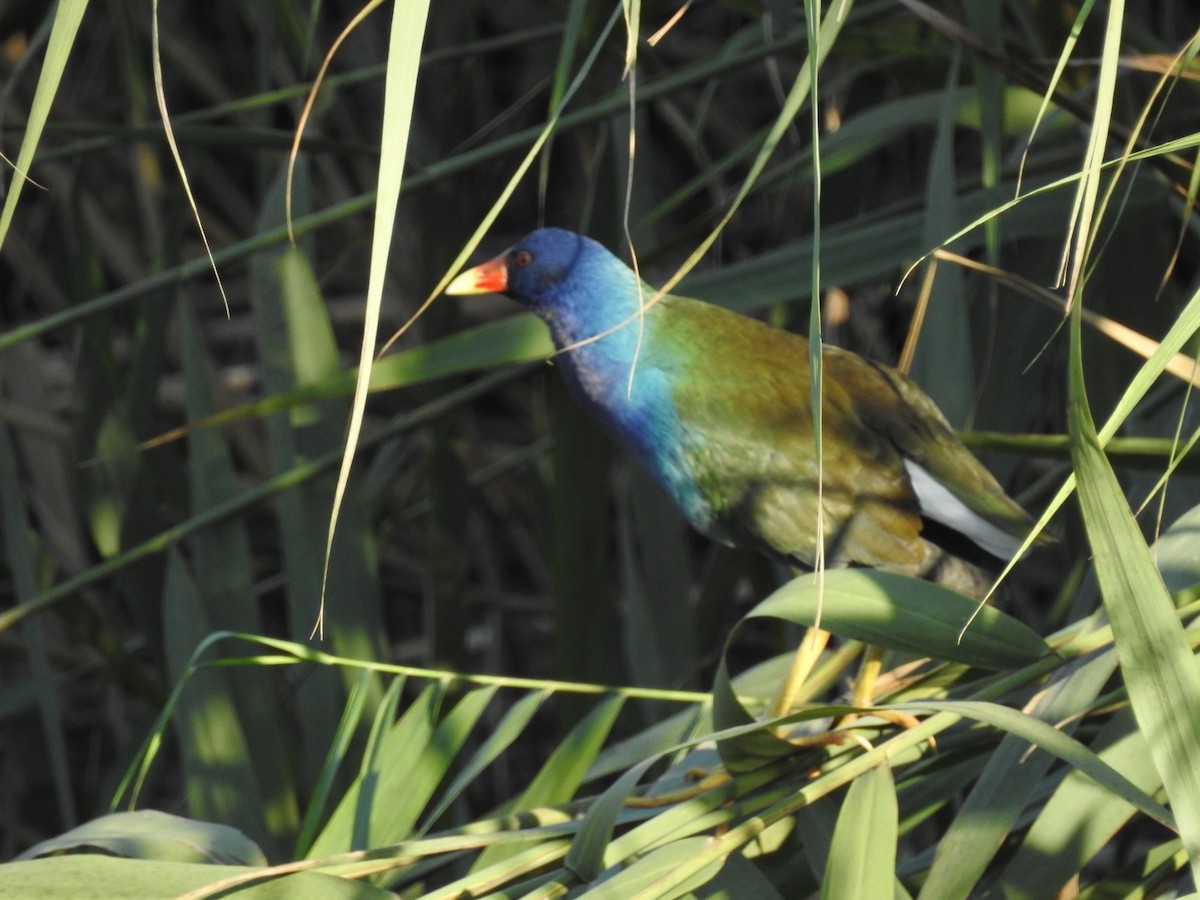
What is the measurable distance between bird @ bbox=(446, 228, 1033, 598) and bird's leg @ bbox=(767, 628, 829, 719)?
0.46 ft

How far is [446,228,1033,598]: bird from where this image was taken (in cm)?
139

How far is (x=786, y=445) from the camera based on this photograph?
1.44 metres

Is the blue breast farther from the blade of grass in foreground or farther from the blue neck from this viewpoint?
the blade of grass in foreground

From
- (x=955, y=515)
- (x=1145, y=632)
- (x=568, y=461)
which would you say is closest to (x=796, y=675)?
(x=955, y=515)

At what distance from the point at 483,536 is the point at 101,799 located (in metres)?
0.85

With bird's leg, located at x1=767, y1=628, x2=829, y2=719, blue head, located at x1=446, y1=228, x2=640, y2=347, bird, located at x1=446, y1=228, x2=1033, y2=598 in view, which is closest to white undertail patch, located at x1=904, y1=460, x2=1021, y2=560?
bird, located at x1=446, y1=228, x2=1033, y2=598

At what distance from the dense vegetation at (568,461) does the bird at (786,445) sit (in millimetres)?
70

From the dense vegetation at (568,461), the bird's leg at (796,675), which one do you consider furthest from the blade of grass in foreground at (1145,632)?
the bird's leg at (796,675)

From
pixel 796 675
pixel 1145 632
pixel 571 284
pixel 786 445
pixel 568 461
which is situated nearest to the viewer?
pixel 1145 632

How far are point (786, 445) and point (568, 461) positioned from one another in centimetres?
32

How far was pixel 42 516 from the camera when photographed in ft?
8.01

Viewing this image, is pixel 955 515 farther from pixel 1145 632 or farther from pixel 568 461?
pixel 1145 632

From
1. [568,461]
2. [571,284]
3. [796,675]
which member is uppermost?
[571,284]

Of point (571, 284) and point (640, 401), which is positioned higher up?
point (571, 284)
